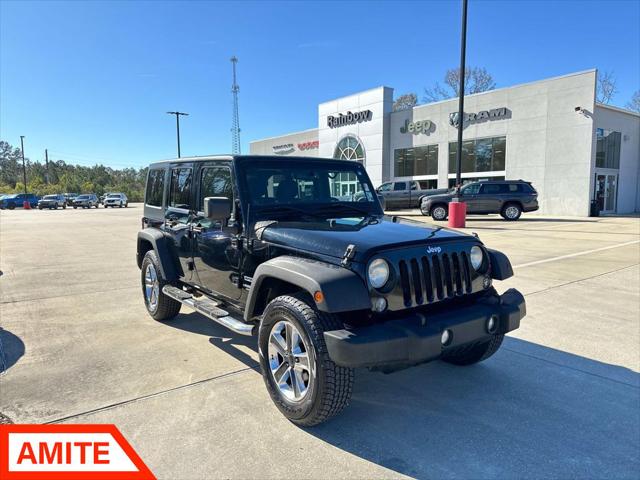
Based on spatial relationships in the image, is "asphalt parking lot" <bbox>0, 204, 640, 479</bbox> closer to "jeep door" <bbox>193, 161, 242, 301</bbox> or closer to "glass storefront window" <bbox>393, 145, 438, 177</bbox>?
"jeep door" <bbox>193, 161, 242, 301</bbox>

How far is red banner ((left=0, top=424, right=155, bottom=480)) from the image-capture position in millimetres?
2527

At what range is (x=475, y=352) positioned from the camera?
383 centimetres

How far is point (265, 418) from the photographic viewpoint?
3109 mm

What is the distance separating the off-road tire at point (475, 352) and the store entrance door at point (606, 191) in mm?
24572

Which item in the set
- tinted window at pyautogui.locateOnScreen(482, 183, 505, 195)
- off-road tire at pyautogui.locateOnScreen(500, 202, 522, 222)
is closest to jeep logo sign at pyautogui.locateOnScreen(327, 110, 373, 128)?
tinted window at pyautogui.locateOnScreen(482, 183, 505, 195)

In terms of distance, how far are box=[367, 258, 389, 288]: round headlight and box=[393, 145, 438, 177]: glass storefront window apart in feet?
91.5

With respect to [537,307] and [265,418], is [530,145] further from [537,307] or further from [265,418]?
[265,418]

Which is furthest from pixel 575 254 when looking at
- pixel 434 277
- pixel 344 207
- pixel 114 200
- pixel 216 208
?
pixel 114 200

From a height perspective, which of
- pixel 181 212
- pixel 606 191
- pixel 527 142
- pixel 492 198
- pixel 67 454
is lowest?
pixel 67 454

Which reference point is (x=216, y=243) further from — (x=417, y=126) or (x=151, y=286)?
(x=417, y=126)

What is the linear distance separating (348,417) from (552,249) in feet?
32.2

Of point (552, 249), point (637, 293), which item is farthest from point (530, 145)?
point (637, 293)

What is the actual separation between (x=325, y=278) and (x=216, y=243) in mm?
1659

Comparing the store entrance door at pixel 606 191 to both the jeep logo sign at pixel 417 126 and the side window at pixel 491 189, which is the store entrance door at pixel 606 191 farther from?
the jeep logo sign at pixel 417 126
